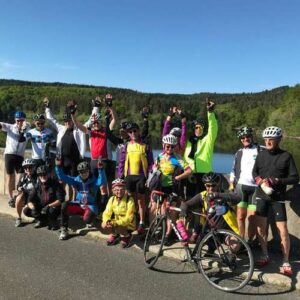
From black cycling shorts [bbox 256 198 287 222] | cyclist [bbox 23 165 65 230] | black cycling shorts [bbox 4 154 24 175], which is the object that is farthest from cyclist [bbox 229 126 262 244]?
black cycling shorts [bbox 4 154 24 175]

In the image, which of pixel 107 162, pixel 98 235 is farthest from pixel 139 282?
pixel 107 162

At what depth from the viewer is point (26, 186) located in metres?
7.79

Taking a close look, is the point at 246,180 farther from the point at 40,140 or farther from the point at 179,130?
the point at 40,140

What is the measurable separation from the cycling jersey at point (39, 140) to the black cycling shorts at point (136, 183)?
2521 millimetres

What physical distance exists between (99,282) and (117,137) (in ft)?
11.3

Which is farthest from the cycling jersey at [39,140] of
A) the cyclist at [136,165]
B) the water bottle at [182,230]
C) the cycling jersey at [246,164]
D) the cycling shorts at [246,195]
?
the cycling shorts at [246,195]

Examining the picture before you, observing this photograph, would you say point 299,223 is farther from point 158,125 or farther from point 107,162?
point 158,125

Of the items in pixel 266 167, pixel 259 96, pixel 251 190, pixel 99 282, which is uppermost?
pixel 259 96

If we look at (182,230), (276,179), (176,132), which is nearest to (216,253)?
(182,230)

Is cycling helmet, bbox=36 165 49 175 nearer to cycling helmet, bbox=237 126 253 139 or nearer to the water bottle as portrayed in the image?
the water bottle

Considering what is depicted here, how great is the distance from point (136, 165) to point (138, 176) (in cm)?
20

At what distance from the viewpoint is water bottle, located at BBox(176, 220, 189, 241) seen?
583cm

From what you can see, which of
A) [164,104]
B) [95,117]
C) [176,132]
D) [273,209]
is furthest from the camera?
[164,104]

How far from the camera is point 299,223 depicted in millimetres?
6391
